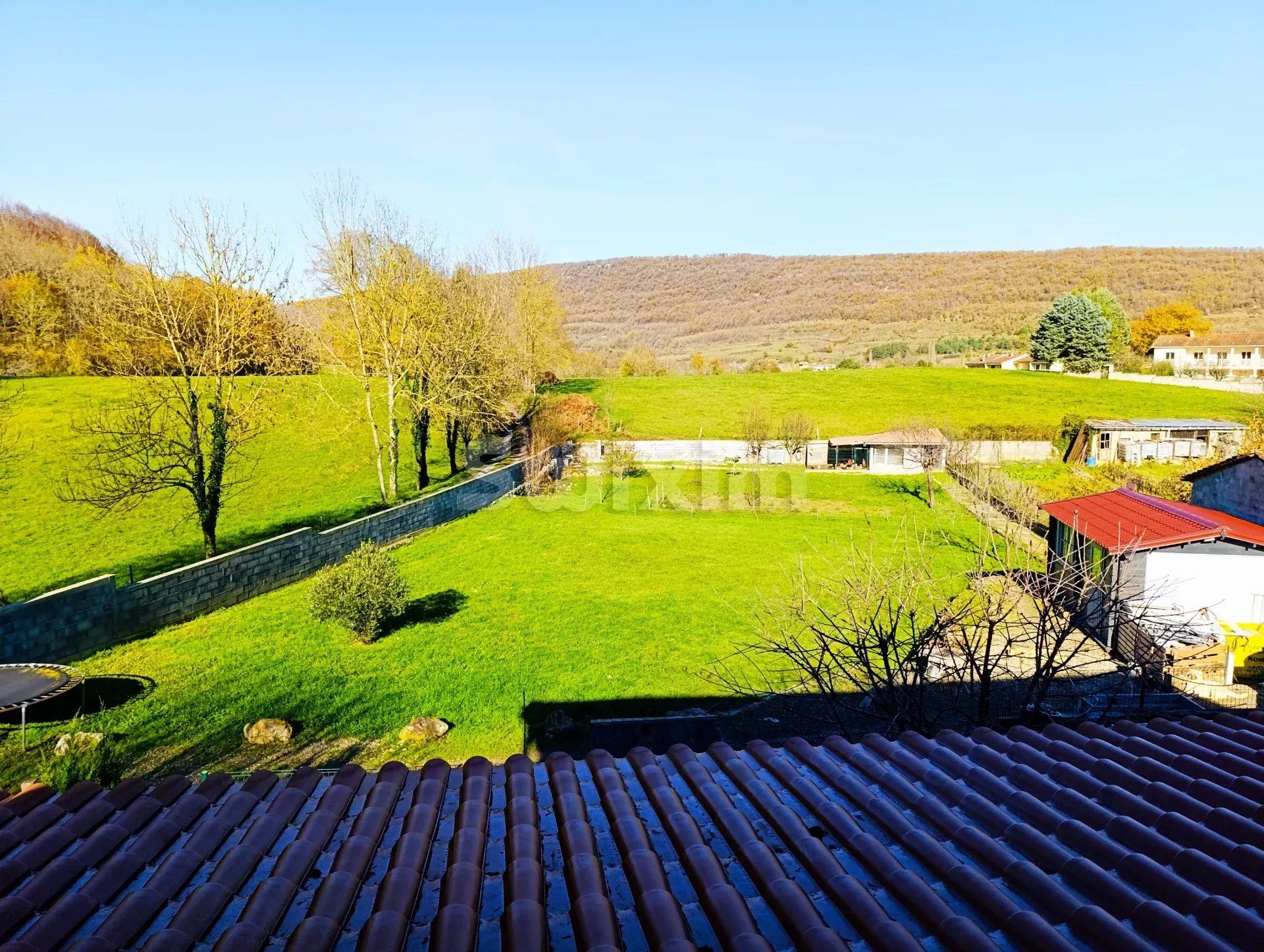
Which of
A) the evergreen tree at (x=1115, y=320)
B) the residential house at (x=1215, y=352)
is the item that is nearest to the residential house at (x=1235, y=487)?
the residential house at (x=1215, y=352)

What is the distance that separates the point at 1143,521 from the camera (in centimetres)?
1480

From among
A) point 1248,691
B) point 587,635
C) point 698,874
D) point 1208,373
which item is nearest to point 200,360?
point 587,635

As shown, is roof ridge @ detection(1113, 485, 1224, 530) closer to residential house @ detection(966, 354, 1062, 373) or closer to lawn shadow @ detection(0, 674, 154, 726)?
lawn shadow @ detection(0, 674, 154, 726)

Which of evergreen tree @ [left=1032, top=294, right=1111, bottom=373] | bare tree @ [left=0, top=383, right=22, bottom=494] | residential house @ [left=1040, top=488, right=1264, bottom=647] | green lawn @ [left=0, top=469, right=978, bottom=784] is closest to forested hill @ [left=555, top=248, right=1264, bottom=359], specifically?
evergreen tree @ [left=1032, top=294, right=1111, bottom=373]

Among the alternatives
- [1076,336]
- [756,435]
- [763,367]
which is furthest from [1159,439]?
[763,367]

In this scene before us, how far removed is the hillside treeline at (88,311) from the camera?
18734 mm

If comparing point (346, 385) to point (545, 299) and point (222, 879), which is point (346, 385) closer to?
point (545, 299)

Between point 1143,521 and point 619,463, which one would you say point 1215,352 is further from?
point 1143,521

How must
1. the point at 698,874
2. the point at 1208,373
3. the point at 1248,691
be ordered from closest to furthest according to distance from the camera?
the point at 698,874 < the point at 1248,691 < the point at 1208,373

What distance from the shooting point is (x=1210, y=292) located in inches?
3799

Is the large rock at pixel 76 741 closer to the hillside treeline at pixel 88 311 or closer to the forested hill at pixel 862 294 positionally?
the hillside treeline at pixel 88 311

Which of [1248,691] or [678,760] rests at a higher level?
[678,760]

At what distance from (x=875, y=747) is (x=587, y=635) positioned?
32.4 ft

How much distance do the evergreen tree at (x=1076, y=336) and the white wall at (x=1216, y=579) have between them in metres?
51.1
